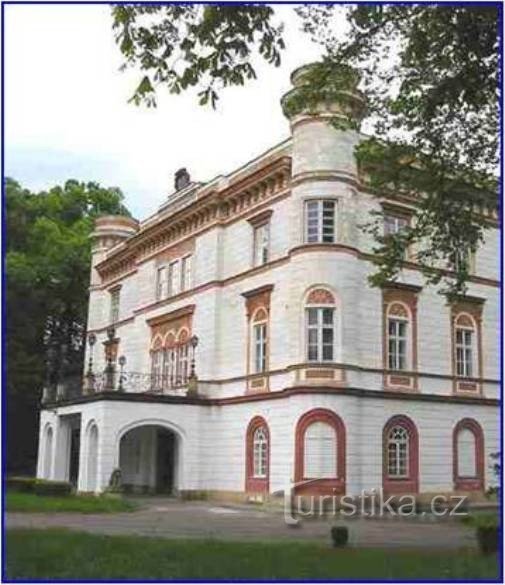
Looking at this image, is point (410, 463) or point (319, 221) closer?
point (319, 221)

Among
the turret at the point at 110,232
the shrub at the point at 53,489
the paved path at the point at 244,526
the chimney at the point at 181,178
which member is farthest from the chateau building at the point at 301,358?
the turret at the point at 110,232

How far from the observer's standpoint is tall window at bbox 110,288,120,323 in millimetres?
41219

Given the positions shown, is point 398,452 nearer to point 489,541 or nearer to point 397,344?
point 397,344

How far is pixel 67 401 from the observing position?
3362 cm

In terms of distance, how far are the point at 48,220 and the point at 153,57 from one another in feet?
115

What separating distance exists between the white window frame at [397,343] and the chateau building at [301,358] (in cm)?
5

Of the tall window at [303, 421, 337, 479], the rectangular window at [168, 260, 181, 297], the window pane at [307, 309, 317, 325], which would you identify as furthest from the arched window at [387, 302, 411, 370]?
the rectangular window at [168, 260, 181, 297]

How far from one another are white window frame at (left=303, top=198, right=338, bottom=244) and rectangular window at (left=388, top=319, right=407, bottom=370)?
3.64 meters

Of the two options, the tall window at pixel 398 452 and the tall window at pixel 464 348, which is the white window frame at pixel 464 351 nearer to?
the tall window at pixel 464 348

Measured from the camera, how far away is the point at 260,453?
28.0 m

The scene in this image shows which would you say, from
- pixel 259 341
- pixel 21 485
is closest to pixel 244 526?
pixel 259 341

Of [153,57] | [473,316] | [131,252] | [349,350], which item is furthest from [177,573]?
[131,252]

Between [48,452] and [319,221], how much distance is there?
708 inches

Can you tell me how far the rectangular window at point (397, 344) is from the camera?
2784 centimetres
